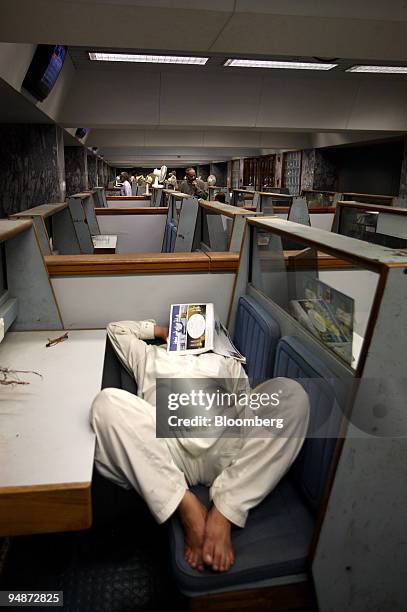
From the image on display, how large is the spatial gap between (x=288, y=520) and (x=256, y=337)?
760mm

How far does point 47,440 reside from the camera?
1.24 metres

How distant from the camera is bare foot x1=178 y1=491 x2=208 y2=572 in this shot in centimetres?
120

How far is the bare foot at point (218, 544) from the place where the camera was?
3.86 ft

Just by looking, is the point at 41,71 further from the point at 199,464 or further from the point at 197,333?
the point at 199,464

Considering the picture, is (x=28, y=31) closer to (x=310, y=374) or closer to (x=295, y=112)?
(x=310, y=374)

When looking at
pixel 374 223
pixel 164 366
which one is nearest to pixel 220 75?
pixel 374 223

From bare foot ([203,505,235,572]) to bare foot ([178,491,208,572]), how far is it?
0.06 feet

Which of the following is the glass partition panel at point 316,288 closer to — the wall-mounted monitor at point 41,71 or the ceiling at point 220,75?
the ceiling at point 220,75

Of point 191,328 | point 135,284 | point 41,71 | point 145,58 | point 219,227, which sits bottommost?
point 191,328

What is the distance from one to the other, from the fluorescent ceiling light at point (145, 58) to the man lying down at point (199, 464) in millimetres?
4814

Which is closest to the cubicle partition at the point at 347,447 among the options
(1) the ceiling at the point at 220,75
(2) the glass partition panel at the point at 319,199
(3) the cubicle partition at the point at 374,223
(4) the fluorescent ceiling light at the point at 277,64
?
(1) the ceiling at the point at 220,75

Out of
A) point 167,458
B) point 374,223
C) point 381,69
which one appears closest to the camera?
point 167,458

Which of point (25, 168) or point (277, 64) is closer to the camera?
point (277, 64)

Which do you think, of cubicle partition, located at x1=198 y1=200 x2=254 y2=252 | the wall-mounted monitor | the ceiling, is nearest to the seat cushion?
cubicle partition, located at x1=198 y1=200 x2=254 y2=252
